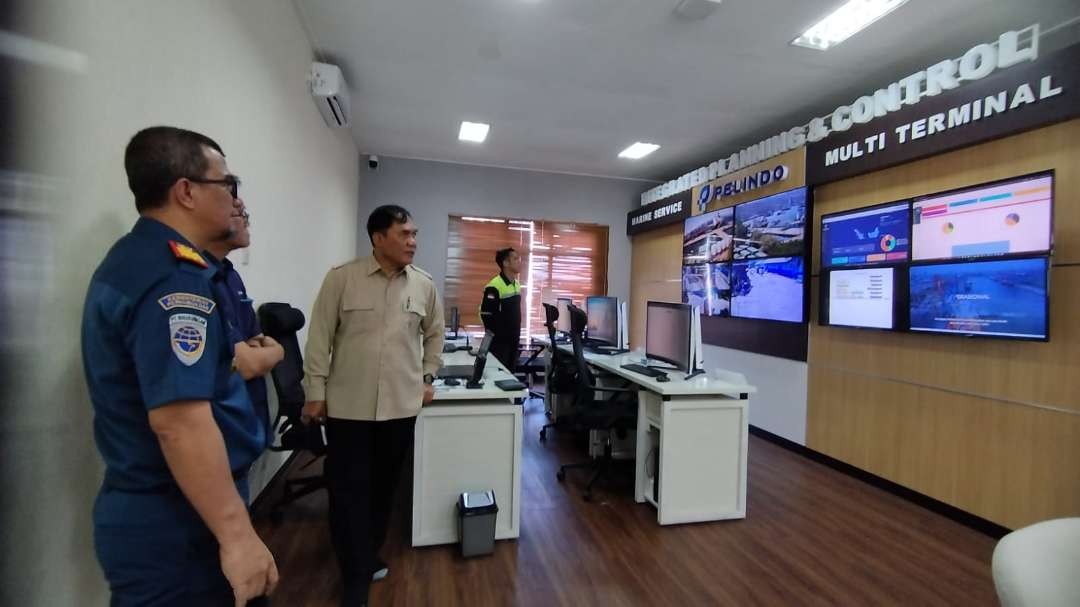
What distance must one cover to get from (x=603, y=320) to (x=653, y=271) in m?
2.50

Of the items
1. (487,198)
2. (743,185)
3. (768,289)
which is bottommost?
(768,289)

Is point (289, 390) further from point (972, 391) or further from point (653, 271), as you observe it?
point (653, 271)

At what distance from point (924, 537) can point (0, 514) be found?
12.8 feet

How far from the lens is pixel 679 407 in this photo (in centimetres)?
275

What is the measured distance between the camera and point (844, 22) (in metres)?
2.99

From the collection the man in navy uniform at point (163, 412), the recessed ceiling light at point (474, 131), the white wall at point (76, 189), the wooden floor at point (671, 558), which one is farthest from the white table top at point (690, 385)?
the recessed ceiling light at point (474, 131)

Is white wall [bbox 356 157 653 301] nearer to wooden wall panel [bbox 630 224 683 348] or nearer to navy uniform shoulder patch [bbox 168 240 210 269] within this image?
wooden wall panel [bbox 630 224 683 348]

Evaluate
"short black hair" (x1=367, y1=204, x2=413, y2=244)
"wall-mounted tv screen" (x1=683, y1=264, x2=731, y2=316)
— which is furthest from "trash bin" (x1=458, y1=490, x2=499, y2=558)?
"wall-mounted tv screen" (x1=683, y1=264, x2=731, y2=316)

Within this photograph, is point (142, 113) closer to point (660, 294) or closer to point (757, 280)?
point (757, 280)

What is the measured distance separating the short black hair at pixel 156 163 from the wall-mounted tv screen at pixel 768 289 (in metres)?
4.20

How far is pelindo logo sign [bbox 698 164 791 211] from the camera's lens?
429 cm

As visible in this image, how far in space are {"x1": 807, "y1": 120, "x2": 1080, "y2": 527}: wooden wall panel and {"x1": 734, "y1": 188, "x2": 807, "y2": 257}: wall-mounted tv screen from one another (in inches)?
6.8

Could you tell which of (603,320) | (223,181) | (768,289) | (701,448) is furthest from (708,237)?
(223,181)

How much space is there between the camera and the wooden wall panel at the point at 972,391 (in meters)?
2.48
